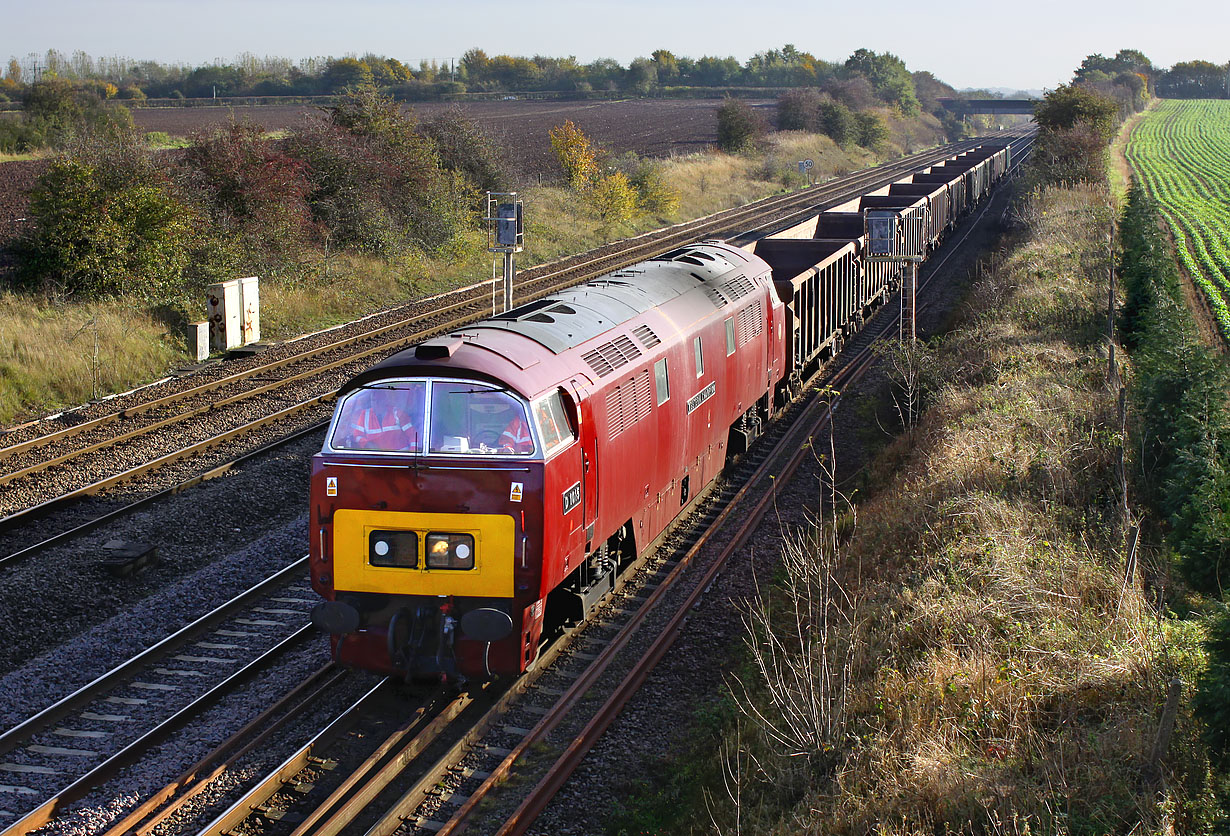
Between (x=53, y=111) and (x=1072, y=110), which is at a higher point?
(x=1072, y=110)

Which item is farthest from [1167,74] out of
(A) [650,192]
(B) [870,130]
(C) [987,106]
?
(A) [650,192]

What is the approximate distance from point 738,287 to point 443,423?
8.20m

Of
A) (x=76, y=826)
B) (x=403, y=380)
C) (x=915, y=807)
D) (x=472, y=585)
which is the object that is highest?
(x=403, y=380)

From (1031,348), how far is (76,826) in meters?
17.6

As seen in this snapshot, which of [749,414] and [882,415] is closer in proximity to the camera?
[749,414]

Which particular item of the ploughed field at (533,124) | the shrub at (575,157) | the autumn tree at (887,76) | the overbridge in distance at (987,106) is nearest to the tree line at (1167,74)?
the overbridge in distance at (987,106)

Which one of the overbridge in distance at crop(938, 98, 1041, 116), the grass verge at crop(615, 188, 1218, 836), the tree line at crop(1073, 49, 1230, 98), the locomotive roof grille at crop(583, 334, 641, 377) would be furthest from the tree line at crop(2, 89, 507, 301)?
the tree line at crop(1073, 49, 1230, 98)

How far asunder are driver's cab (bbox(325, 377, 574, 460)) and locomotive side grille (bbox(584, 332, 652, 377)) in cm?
169

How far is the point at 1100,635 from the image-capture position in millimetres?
8820

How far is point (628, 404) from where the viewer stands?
437 inches

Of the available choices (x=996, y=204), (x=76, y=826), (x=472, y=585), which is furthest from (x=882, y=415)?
(x=996, y=204)

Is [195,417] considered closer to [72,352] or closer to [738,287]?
[72,352]

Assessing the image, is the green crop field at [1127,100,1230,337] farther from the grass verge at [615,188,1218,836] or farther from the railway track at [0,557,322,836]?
the railway track at [0,557,322,836]

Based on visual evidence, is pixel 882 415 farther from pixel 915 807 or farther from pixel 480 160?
pixel 480 160
